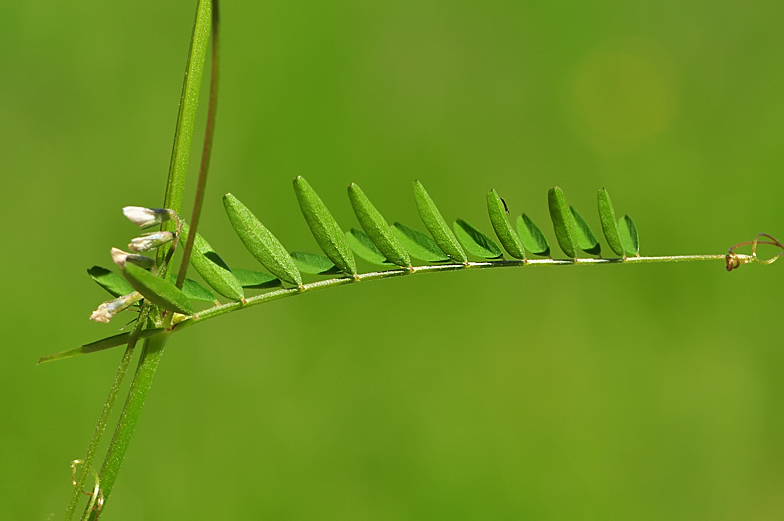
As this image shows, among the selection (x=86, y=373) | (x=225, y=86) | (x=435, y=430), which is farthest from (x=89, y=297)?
(x=435, y=430)

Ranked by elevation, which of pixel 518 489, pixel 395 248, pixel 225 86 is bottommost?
pixel 518 489

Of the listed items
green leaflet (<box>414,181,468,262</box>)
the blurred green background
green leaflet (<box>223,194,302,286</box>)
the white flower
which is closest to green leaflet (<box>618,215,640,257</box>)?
green leaflet (<box>414,181,468,262</box>)

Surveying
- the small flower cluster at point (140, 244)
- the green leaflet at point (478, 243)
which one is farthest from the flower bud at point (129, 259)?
the green leaflet at point (478, 243)

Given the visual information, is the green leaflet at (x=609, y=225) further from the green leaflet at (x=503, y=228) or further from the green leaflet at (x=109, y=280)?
the green leaflet at (x=109, y=280)

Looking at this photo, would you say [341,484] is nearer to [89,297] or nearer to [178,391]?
[178,391]

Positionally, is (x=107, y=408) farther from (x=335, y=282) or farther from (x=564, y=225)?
(x=564, y=225)

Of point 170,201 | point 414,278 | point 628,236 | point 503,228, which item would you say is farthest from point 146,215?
point 414,278
